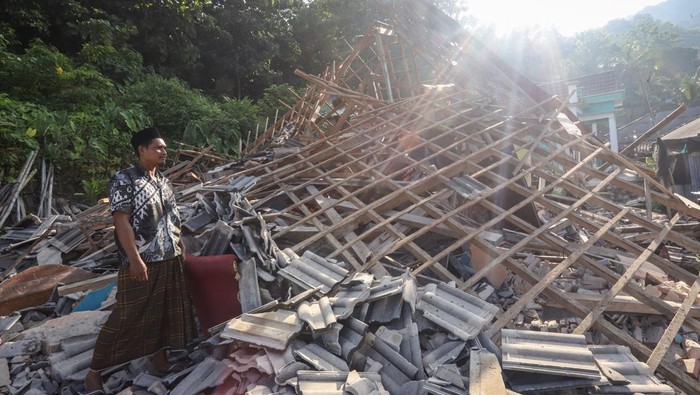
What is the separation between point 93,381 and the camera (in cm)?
228

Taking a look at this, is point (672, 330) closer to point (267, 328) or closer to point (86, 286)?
point (267, 328)

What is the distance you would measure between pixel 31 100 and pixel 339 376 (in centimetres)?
878

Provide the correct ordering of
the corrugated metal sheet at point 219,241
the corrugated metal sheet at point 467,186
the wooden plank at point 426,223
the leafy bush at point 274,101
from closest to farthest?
the corrugated metal sheet at point 219,241
the wooden plank at point 426,223
the corrugated metal sheet at point 467,186
the leafy bush at point 274,101

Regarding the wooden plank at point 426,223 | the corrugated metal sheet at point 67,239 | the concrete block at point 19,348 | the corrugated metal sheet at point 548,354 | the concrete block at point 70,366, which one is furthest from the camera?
the corrugated metal sheet at point 67,239

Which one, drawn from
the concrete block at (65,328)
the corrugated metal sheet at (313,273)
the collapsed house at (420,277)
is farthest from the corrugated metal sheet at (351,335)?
the concrete block at (65,328)

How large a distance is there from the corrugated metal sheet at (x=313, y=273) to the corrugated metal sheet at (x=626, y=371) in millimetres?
1594

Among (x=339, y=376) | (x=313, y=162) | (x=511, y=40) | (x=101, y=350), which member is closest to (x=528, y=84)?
(x=313, y=162)

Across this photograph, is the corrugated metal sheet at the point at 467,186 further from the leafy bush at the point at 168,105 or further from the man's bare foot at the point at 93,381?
the leafy bush at the point at 168,105

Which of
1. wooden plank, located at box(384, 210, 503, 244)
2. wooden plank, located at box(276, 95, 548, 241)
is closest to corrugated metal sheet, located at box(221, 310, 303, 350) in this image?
wooden plank, located at box(276, 95, 548, 241)

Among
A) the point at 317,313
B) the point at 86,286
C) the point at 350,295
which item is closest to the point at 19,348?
the point at 86,286

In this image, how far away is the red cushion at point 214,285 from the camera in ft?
8.48

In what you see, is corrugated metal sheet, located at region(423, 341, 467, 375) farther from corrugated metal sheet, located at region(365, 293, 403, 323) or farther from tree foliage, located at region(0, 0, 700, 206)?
tree foliage, located at region(0, 0, 700, 206)

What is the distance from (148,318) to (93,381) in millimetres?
463

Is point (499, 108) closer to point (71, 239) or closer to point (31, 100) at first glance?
point (71, 239)
